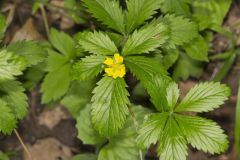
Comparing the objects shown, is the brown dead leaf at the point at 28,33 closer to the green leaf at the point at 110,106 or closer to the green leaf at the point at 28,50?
the green leaf at the point at 28,50

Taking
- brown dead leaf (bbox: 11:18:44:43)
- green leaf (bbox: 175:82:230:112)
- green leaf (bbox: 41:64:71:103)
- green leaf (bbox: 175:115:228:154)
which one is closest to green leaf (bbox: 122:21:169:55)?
green leaf (bbox: 175:82:230:112)

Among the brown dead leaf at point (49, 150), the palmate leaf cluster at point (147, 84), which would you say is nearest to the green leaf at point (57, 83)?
the brown dead leaf at point (49, 150)

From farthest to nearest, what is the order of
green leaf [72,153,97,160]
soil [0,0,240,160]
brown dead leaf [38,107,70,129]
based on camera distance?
brown dead leaf [38,107,70,129] → soil [0,0,240,160] → green leaf [72,153,97,160]

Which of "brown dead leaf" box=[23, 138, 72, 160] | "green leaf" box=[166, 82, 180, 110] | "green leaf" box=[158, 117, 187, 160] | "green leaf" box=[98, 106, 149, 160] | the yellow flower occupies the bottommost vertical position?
"brown dead leaf" box=[23, 138, 72, 160]

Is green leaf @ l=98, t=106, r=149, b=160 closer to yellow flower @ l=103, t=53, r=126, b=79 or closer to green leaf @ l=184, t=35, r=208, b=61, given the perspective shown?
green leaf @ l=184, t=35, r=208, b=61

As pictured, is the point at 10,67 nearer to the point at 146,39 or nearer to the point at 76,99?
the point at 146,39

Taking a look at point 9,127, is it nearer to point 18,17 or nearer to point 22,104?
point 22,104
